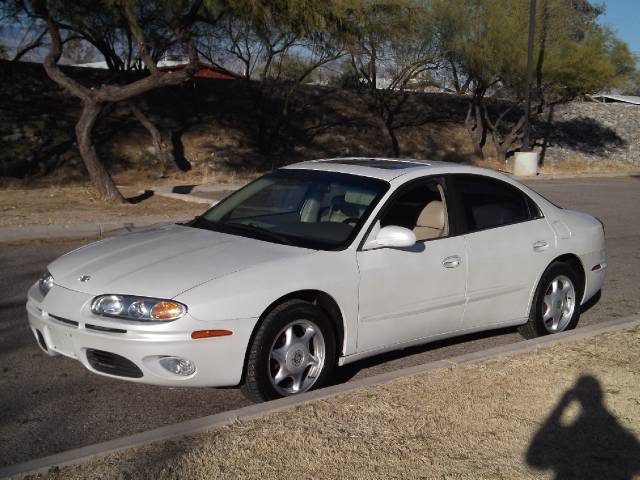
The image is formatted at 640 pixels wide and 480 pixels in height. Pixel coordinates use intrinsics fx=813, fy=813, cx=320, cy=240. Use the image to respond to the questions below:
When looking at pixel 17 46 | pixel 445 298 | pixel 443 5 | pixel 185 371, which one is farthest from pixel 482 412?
pixel 443 5

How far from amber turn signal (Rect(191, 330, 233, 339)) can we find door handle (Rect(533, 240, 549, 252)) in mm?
2961

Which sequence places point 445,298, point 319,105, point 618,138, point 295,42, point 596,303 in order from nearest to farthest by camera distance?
point 445,298 < point 596,303 < point 295,42 < point 319,105 < point 618,138

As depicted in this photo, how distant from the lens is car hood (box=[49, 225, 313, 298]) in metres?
4.77

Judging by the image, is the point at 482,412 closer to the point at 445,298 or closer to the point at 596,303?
the point at 445,298

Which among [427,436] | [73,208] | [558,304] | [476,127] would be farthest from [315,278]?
[476,127]

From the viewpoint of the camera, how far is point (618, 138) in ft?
131

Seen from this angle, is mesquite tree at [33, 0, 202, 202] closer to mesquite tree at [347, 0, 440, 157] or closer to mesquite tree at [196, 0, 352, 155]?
mesquite tree at [196, 0, 352, 155]

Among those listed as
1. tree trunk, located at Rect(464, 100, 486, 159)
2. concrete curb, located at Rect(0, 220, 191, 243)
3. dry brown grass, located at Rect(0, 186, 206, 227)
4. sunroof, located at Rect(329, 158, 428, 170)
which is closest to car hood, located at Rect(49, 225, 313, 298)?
sunroof, located at Rect(329, 158, 428, 170)

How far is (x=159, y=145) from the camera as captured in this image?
2247 cm

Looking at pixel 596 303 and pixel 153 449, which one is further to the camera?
pixel 596 303

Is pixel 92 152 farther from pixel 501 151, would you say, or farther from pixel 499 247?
pixel 501 151

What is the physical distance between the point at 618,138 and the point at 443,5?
1503 cm

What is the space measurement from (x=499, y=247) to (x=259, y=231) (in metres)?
1.89

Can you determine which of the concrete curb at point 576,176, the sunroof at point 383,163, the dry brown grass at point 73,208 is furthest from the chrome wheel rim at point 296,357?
the concrete curb at point 576,176
